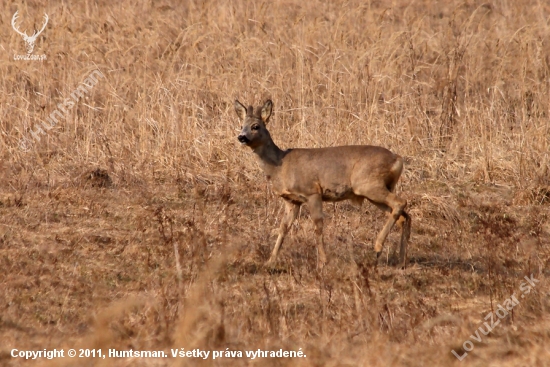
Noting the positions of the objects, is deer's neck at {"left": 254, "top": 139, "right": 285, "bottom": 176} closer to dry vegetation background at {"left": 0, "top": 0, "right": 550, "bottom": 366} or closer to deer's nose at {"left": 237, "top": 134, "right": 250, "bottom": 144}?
deer's nose at {"left": 237, "top": 134, "right": 250, "bottom": 144}

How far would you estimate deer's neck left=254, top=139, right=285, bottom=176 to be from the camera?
9234 millimetres

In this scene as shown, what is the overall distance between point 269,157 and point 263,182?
2.23m

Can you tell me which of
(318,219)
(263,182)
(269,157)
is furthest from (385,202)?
(263,182)

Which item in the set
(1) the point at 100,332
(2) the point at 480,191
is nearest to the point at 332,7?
(2) the point at 480,191

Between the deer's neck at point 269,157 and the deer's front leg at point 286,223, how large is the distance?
1.25 feet

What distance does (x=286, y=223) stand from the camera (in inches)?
360

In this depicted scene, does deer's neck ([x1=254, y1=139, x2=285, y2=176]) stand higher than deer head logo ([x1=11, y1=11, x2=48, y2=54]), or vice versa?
deer head logo ([x1=11, y1=11, x2=48, y2=54])

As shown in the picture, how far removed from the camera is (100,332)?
5172 mm

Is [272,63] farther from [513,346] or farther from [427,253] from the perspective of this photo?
[513,346]

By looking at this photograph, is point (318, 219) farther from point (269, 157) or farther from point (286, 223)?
point (269, 157)

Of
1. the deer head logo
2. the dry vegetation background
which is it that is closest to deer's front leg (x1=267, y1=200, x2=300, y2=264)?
the dry vegetation background

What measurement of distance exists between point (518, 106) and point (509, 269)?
18.5 feet

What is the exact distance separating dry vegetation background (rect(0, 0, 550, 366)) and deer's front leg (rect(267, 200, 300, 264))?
4.5 inches

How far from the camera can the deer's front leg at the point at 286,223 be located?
8920 mm
